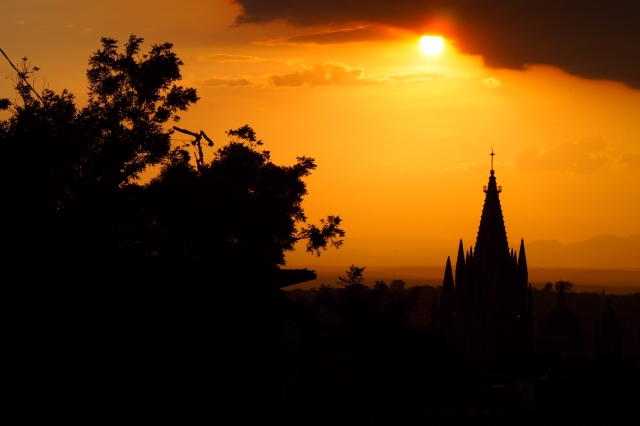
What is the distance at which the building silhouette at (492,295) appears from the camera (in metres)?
106

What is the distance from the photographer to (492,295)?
107 m

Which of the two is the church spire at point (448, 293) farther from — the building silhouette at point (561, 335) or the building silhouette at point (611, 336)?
the building silhouette at point (611, 336)

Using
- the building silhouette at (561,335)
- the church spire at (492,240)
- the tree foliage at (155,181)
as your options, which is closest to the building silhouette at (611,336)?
the building silhouette at (561,335)

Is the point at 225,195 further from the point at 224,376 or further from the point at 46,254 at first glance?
the point at 46,254

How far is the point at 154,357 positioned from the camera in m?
12.1

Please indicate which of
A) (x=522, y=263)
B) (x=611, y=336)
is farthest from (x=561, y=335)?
(x=522, y=263)

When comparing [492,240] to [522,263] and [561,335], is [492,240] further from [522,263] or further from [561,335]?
[561,335]

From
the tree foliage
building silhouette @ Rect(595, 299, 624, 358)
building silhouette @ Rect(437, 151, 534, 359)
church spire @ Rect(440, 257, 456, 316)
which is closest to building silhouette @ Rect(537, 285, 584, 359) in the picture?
building silhouette @ Rect(595, 299, 624, 358)

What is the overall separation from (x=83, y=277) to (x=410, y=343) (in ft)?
134

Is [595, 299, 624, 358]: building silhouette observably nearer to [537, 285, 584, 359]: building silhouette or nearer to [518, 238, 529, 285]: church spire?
[537, 285, 584, 359]: building silhouette

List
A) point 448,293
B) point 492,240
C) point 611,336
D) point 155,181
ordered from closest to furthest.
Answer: point 155,181 < point 492,240 < point 448,293 < point 611,336

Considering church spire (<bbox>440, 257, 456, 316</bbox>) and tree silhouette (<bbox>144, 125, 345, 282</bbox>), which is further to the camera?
church spire (<bbox>440, 257, 456, 316</bbox>)

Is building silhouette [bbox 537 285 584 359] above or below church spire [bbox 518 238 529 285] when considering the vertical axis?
below

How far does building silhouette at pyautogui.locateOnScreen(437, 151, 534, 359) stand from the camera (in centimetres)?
10631
